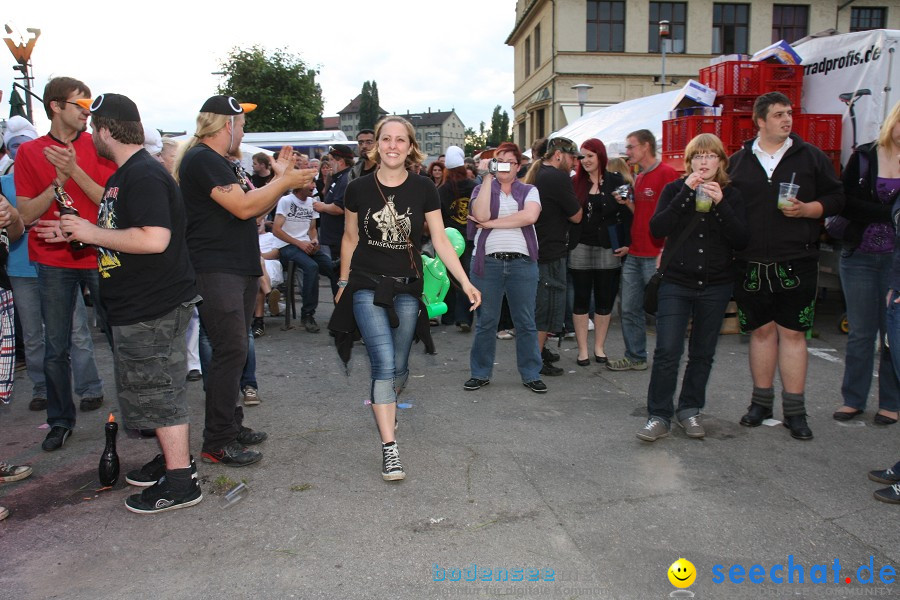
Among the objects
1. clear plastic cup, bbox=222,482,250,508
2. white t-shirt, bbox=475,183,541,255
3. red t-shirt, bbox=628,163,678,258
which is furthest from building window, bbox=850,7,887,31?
clear plastic cup, bbox=222,482,250,508

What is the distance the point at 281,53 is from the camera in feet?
136

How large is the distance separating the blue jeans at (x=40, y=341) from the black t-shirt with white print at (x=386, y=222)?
2.26 meters

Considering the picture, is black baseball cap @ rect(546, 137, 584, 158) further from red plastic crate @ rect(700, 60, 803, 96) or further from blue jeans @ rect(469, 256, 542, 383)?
red plastic crate @ rect(700, 60, 803, 96)

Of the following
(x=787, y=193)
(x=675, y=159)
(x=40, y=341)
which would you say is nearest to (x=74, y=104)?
(x=40, y=341)

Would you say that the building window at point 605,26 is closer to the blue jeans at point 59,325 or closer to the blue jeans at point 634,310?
the blue jeans at point 634,310

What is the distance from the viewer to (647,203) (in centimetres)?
627

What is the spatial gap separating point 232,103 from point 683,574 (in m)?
3.48

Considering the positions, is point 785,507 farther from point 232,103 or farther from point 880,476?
point 232,103

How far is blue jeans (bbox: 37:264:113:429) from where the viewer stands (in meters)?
4.57

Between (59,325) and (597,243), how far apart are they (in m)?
4.52

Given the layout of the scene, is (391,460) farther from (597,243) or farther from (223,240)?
(597,243)

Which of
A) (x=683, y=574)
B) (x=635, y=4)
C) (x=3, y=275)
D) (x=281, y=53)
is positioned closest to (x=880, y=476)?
(x=683, y=574)

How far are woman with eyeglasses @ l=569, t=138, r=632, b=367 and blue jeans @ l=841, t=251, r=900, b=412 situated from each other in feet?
6.69

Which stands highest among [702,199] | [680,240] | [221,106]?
[221,106]
